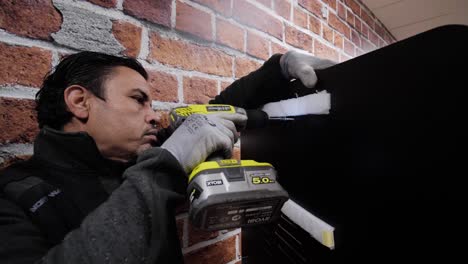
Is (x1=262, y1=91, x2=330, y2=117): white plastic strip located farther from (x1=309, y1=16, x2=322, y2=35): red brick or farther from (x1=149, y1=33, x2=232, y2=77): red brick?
(x1=309, y1=16, x2=322, y2=35): red brick

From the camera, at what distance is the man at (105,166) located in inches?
14.9

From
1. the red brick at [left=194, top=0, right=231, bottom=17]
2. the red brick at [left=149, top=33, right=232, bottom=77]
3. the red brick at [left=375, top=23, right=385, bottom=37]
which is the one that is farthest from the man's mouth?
the red brick at [left=375, top=23, right=385, bottom=37]

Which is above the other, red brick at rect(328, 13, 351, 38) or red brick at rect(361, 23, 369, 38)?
red brick at rect(361, 23, 369, 38)

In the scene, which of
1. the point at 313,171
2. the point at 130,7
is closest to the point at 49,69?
the point at 130,7

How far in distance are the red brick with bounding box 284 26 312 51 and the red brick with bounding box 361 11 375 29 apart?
83 centimetres

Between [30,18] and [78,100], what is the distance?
196mm

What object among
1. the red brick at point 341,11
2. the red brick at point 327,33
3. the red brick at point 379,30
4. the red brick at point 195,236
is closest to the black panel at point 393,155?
the red brick at point 195,236

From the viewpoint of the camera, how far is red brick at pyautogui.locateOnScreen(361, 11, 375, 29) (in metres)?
1.78

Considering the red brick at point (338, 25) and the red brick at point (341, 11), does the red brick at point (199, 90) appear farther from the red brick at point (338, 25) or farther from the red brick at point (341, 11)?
the red brick at point (341, 11)

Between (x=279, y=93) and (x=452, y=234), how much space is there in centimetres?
51

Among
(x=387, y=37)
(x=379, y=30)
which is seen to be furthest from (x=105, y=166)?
(x=387, y=37)

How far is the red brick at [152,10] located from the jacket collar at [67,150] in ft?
1.23

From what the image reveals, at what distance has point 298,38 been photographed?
120 centimetres

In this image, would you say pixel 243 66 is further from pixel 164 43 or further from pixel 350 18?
pixel 350 18
